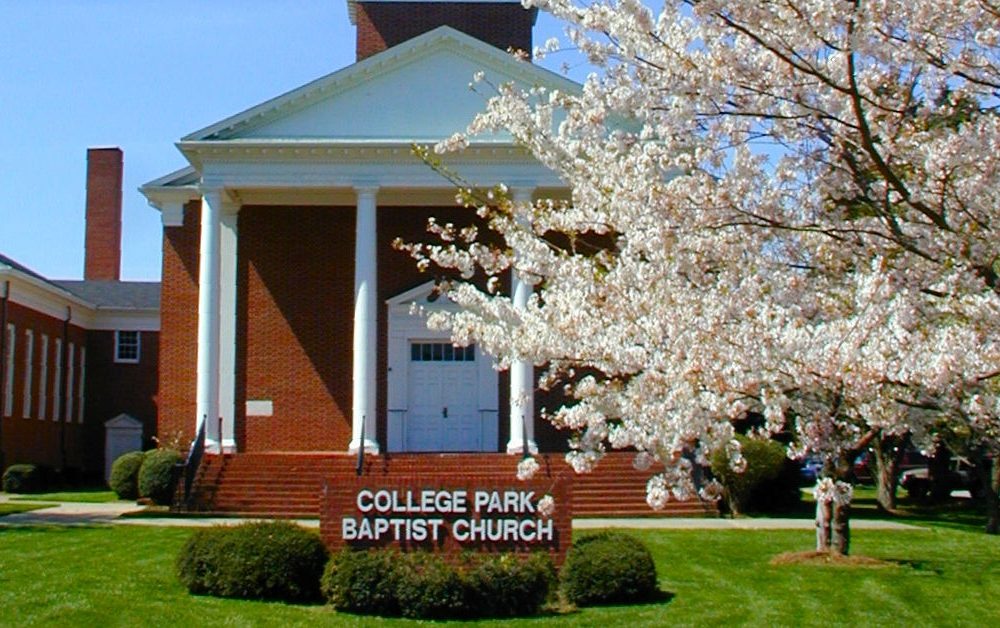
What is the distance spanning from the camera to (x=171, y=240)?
34.9 metres

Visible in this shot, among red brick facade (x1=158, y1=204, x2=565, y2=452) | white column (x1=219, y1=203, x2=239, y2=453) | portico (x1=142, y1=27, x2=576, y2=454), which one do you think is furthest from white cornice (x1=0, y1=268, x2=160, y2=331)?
red brick facade (x1=158, y1=204, x2=565, y2=452)

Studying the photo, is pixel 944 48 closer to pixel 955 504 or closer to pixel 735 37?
pixel 735 37

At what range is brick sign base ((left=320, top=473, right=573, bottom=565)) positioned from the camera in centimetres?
1574

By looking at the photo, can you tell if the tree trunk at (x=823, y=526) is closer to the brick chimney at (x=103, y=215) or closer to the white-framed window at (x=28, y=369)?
the white-framed window at (x=28, y=369)

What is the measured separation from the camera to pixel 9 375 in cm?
4347

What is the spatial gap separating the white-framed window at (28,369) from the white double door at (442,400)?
17.9 metres

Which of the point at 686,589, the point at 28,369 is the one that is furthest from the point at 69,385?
the point at 686,589

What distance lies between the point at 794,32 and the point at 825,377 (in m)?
1.85

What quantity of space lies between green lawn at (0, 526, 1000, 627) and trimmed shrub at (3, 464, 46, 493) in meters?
19.0

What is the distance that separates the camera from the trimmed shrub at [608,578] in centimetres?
1502

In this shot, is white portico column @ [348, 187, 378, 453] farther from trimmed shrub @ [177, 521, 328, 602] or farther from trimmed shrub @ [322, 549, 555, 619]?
trimmed shrub @ [322, 549, 555, 619]

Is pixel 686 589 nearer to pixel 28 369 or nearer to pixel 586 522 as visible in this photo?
pixel 586 522

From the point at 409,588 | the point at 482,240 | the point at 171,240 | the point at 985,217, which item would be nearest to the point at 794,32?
the point at 985,217

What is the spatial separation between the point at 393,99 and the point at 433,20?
788cm
